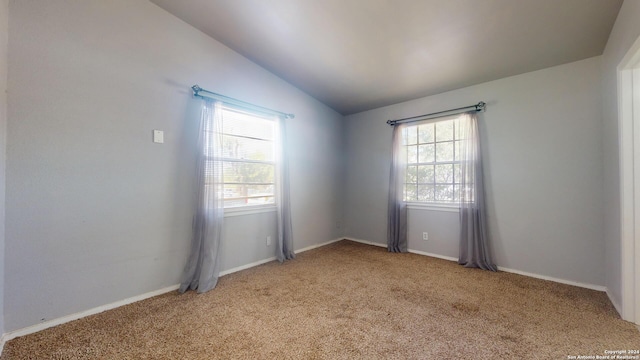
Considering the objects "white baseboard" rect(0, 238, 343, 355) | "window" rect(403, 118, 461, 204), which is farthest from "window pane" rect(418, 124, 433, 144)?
"white baseboard" rect(0, 238, 343, 355)

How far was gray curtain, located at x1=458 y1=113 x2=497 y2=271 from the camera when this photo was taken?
9.88ft

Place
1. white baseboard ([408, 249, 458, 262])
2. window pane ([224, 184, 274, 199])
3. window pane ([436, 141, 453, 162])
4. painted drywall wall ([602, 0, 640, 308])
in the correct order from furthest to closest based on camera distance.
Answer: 1. window pane ([436, 141, 453, 162])
2. white baseboard ([408, 249, 458, 262])
3. window pane ([224, 184, 274, 199])
4. painted drywall wall ([602, 0, 640, 308])

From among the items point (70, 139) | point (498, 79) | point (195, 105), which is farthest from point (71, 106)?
point (498, 79)

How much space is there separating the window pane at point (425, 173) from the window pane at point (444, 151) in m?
0.18

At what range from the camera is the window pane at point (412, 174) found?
12.4ft

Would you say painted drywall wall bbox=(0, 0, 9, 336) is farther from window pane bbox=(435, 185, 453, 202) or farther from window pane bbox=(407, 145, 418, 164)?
window pane bbox=(435, 185, 453, 202)

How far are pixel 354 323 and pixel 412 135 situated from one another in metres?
2.92

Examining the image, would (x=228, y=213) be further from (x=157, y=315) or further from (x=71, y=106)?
(x=71, y=106)

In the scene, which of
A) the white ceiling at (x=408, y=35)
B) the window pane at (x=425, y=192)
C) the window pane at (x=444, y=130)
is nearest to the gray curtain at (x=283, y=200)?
the white ceiling at (x=408, y=35)

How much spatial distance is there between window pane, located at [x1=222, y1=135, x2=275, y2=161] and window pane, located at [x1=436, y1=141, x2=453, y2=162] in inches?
95.7

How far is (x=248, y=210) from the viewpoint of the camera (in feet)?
10.4

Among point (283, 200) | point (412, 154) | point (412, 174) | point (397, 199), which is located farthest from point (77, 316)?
point (412, 154)

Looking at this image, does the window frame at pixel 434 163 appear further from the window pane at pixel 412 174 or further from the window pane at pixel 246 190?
the window pane at pixel 246 190

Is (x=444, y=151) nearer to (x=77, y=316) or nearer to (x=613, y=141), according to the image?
(x=613, y=141)
